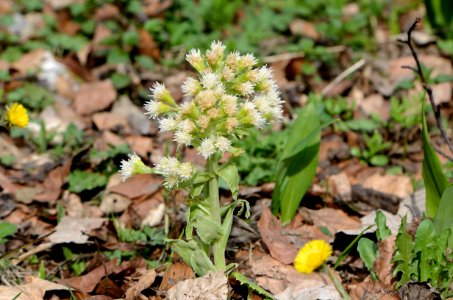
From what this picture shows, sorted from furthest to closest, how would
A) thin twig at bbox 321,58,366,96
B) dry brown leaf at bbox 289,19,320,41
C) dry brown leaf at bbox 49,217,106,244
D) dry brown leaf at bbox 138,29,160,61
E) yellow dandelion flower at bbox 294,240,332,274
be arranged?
dry brown leaf at bbox 289,19,320,41, dry brown leaf at bbox 138,29,160,61, thin twig at bbox 321,58,366,96, dry brown leaf at bbox 49,217,106,244, yellow dandelion flower at bbox 294,240,332,274

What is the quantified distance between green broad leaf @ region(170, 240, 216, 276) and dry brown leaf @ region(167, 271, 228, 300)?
48 mm

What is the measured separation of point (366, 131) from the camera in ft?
13.1

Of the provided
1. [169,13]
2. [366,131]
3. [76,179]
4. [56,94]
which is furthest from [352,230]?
[169,13]

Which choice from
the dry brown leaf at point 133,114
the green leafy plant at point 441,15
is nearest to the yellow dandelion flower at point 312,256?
the dry brown leaf at point 133,114

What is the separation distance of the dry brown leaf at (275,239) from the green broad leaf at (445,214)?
0.61 m

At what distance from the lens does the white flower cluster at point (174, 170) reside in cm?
228

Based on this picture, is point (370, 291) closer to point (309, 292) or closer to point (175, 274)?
point (309, 292)

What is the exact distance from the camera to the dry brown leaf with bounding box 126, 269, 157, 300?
8.48ft

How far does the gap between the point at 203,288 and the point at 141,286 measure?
358 millimetres

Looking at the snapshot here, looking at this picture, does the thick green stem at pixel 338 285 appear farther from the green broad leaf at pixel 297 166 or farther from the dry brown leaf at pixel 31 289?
the dry brown leaf at pixel 31 289

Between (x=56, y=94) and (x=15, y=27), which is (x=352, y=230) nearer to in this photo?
(x=56, y=94)

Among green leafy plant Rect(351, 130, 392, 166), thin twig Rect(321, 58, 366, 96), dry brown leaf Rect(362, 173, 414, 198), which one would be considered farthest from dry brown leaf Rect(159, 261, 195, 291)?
thin twig Rect(321, 58, 366, 96)

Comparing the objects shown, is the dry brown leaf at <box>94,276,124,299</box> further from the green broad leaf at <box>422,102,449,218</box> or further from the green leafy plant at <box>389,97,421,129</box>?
the green leafy plant at <box>389,97,421,129</box>

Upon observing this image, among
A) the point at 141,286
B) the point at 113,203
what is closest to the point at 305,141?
the point at 141,286
